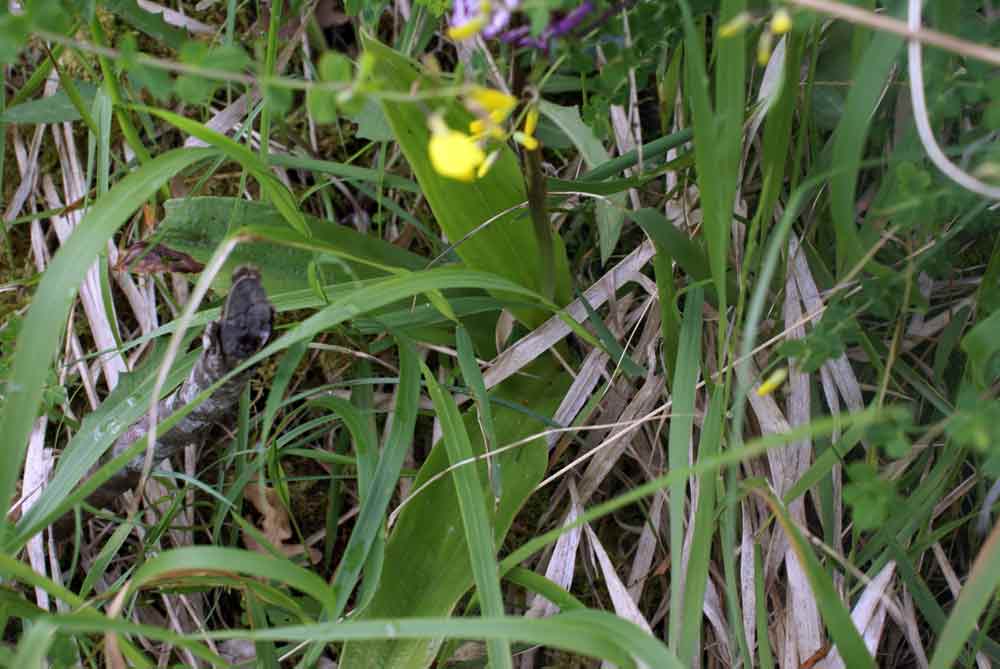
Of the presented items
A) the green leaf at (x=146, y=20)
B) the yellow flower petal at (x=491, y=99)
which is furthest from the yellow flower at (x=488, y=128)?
the green leaf at (x=146, y=20)

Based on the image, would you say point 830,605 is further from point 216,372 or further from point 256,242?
point 256,242

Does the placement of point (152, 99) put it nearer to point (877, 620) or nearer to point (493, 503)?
point (493, 503)

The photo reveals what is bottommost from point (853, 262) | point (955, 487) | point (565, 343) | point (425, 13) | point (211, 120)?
point (955, 487)

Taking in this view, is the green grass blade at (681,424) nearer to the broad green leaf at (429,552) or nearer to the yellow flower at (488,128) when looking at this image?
the broad green leaf at (429,552)

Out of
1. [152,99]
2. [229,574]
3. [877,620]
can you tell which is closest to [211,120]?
[152,99]

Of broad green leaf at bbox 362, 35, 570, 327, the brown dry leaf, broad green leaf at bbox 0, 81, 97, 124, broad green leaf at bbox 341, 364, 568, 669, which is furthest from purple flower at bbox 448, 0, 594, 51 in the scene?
broad green leaf at bbox 0, 81, 97, 124

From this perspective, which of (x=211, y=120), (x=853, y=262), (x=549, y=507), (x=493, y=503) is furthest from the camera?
(x=211, y=120)

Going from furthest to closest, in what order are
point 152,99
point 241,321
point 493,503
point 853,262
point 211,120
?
1. point 152,99
2. point 211,120
3. point 493,503
4. point 853,262
5. point 241,321
